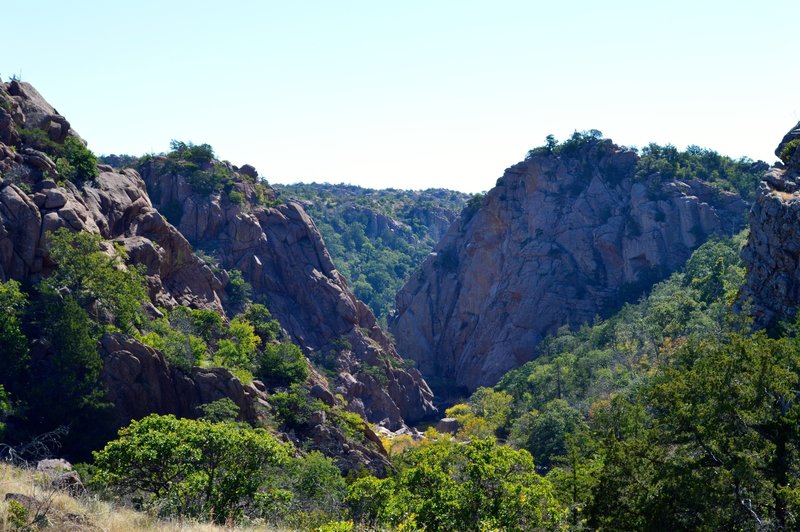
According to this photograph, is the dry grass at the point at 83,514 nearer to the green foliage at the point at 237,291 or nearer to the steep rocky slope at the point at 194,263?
the steep rocky slope at the point at 194,263

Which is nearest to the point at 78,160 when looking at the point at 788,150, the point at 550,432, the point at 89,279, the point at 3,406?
the point at 89,279

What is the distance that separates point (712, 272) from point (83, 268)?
181 ft

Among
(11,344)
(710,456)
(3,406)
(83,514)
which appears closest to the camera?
(83,514)

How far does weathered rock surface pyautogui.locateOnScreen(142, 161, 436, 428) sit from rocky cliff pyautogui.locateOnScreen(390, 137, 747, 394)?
19.5 m

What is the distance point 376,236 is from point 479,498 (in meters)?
147

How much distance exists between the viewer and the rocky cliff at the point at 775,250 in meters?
39.6

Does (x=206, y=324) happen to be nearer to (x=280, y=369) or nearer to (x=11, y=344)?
(x=280, y=369)

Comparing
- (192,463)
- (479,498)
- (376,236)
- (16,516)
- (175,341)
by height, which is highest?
(376,236)

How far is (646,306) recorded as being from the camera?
77.2 meters

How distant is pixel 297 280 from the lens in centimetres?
7344

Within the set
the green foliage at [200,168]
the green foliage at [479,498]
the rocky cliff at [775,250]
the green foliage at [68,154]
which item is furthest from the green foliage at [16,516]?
the green foliage at [200,168]

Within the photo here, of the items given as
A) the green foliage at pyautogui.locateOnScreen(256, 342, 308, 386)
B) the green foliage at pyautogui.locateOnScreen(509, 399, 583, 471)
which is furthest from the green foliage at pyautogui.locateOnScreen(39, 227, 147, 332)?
the green foliage at pyautogui.locateOnScreen(509, 399, 583, 471)

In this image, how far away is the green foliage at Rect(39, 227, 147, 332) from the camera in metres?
38.6

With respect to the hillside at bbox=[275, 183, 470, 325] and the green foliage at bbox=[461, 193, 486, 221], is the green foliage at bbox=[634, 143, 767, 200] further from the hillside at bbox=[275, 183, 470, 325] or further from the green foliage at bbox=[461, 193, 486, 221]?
the hillside at bbox=[275, 183, 470, 325]
